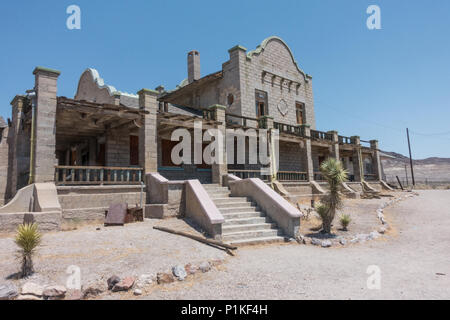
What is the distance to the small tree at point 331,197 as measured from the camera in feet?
32.1

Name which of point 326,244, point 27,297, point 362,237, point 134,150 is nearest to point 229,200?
point 326,244

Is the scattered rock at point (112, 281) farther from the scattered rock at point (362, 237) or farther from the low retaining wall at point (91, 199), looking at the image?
the scattered rock at point (362, 237)

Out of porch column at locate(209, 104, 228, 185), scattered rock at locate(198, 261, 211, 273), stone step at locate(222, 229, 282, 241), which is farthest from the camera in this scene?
porch column at locate(209, 104, 228, 185)

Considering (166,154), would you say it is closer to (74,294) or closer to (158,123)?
(158,123)

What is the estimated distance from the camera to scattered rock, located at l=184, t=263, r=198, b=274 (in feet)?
18.7

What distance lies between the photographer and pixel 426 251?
792 centimetres

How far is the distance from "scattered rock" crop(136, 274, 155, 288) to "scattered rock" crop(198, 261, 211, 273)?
1.06m

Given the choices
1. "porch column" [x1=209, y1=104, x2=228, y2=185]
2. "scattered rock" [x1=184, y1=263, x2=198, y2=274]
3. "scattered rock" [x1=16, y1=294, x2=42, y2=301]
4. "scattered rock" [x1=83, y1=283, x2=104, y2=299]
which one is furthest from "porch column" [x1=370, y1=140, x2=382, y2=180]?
"scattered rock" [x1=16, y1=294, x2=42, y2=301]

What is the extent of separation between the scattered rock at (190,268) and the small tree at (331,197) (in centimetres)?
555

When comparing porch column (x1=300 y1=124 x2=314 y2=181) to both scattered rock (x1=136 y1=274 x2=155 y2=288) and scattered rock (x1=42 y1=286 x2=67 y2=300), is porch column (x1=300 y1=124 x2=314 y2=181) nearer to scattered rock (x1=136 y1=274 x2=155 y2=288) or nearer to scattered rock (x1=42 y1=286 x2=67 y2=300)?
scattered rock (x1=136 y1=274 x2=155 y2=288)

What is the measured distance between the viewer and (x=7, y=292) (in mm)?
4230

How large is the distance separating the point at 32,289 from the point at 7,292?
0.31 m

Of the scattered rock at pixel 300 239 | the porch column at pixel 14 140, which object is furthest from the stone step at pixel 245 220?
the porch column at pixel 14 140
